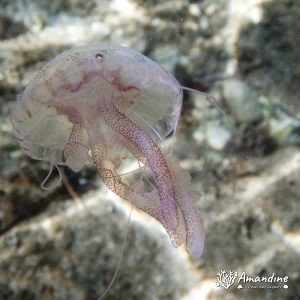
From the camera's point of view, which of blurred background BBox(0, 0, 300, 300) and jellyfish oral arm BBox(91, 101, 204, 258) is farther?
blurred background BBox(0, 0, 300, 300)

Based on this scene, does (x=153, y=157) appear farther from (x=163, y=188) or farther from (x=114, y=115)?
(x=114, y=115)

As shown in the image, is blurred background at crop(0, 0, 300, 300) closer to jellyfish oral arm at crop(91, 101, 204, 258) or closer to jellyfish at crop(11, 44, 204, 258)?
jellyfish at crop(11, 44, 204, 258)

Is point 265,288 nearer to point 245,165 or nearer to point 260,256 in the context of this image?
point 260,256

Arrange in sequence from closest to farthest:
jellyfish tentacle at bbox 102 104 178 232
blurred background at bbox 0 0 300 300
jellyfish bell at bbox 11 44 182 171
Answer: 1. jellyfish bell at bbox 11 44 182 171
2. jellyfish tentacle at bbox 102 104 178 232
3. blurred background at bbox 0 0 300 300

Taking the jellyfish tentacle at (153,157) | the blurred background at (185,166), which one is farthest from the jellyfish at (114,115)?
the blurred background at (185,166)

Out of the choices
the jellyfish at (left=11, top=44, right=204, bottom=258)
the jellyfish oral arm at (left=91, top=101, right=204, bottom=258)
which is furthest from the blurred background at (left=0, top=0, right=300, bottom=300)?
the jellyfish oral arm at (left=91, top=101, right=204, bottom=258)

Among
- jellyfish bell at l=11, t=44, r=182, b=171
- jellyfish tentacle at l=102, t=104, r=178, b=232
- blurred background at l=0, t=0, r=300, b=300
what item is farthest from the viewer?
blurred background at l=0, t=0, r=300, b=300

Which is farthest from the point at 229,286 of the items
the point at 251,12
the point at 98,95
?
the point at 251,12
